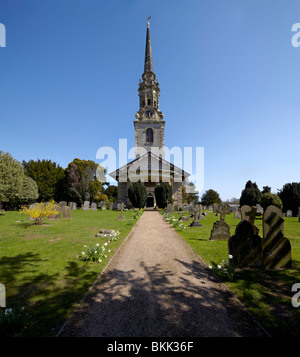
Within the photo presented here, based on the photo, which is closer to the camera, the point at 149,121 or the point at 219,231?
the point at 219,231

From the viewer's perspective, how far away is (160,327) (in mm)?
2572

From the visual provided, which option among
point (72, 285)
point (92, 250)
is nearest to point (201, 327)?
point (72, 285)

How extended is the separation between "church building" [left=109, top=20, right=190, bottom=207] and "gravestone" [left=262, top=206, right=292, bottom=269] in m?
24.9

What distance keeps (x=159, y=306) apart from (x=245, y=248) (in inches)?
133

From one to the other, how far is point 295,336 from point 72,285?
13.9ft

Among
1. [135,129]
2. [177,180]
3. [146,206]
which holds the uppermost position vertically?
[135,129]

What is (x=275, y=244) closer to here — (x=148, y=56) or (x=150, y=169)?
(x=150, y=169)

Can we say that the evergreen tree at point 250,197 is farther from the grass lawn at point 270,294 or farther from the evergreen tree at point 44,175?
the evergreen tree at point 44,175

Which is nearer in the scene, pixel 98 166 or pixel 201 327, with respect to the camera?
pixel 201 327

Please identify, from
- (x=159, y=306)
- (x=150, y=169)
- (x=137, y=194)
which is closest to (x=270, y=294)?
(x=159, y=306)

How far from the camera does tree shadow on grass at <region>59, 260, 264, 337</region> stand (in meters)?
2.50

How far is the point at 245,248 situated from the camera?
501 cm
